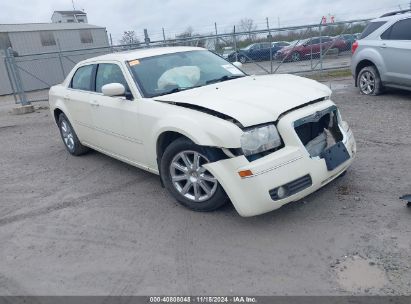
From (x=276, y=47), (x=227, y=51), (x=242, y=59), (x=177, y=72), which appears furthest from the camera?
(x=276, y=47)

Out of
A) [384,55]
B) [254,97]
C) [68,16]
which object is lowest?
[384,55]

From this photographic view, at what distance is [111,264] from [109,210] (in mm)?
1100

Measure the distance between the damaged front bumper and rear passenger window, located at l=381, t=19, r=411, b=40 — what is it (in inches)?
215

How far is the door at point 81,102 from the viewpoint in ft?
17.5

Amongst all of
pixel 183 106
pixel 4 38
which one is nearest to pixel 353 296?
pixel 183 106

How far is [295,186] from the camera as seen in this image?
3383mm

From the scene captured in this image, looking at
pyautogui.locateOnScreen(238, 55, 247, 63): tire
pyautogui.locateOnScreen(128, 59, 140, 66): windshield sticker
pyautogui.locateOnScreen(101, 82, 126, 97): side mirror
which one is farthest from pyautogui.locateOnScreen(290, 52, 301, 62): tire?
pyautogui.locateOnScreen(101, 82, 126, 97): side mirror

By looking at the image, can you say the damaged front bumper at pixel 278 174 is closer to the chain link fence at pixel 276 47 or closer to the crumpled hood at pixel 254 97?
the crumpled hood at pixel 254 97

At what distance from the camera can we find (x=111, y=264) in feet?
10.6

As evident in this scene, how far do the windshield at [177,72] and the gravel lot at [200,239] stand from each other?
1.25m

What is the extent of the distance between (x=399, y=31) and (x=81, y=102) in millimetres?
6459

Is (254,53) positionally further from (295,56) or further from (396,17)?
(396,17)

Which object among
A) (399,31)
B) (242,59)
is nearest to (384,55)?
(399,31)

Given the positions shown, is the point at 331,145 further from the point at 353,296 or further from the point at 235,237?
the point at 353,296
